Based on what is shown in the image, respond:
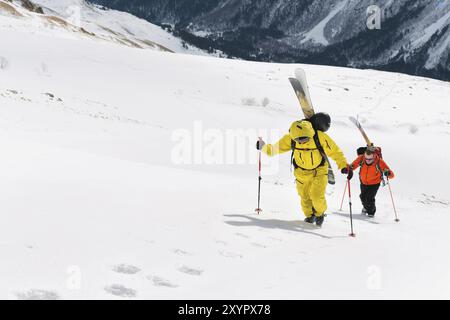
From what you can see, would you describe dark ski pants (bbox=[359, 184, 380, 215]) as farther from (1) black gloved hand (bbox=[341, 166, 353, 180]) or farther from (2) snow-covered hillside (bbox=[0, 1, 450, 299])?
(1) black gloved hand (bbox=[341, 166, 353, 180])

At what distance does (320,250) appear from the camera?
618 centimetres

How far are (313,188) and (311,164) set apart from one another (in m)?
0.40

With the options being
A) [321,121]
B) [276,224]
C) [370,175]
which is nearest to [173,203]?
[276,224]

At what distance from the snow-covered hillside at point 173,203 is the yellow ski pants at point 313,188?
1.37ft

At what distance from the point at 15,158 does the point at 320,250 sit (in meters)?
4.79

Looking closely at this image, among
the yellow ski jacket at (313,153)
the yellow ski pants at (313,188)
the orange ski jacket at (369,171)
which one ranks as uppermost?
the orange ski jacket at (369,171)

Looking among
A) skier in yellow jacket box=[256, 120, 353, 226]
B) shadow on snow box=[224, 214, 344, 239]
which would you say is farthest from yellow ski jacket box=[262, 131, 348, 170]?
shadow on snow box=[224, 214, 344, 239]

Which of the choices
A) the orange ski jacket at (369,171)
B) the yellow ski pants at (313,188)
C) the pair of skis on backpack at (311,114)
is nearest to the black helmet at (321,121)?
the pair of skis on backpack at (311,114)

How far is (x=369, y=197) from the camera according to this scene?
10.6m

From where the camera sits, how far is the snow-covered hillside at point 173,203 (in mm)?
4684

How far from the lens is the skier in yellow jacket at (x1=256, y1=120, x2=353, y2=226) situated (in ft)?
25.9

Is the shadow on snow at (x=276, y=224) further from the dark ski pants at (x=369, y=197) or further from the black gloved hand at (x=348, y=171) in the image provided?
the dark ski pants at (x=369, y=197)

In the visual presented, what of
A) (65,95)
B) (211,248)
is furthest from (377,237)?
(65,95)

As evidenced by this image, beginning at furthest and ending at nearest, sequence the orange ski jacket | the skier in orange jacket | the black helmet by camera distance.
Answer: the orange ski jacket → the skier in orange jacket → the black helmet
